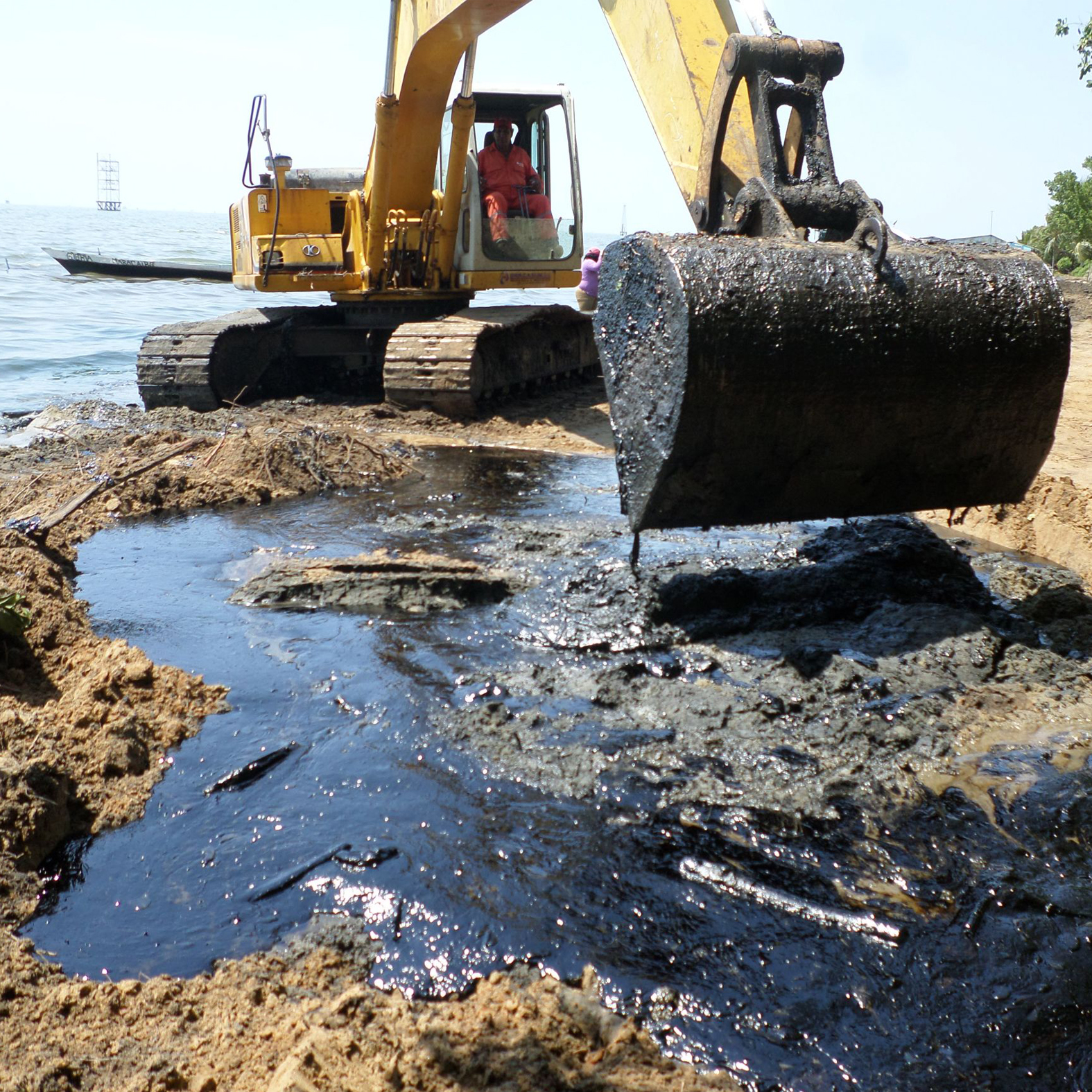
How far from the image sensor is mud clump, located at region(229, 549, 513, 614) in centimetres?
468

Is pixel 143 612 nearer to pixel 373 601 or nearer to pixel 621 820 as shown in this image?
pixel 373 601

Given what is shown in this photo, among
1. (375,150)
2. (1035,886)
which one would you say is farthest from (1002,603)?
(375,150)

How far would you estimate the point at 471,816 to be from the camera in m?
3.03

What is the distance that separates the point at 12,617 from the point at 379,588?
4.98 ft

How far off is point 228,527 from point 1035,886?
4.62 metres

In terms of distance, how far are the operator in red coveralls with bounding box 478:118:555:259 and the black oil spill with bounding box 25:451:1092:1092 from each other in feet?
18.2

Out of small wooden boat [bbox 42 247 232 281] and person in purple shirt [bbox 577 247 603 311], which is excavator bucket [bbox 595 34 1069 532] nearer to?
person in purple shirt [bbox 577 247 603 311]

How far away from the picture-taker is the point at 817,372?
143 inches

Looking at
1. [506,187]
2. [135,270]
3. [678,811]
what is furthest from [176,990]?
[135,270]

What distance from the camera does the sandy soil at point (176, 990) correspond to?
6.70 feet

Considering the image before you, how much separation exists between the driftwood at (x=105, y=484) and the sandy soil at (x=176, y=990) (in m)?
0.08

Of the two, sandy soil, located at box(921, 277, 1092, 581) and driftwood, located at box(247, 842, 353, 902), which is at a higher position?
sandy soil, located at box(921, 277, 1092, 581)

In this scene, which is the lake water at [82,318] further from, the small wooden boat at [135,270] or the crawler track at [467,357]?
the crawler track at [467,357]

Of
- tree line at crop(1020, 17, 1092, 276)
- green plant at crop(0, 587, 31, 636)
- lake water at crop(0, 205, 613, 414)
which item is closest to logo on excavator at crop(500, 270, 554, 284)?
lake water at crop(0, 205, 613, 414)
